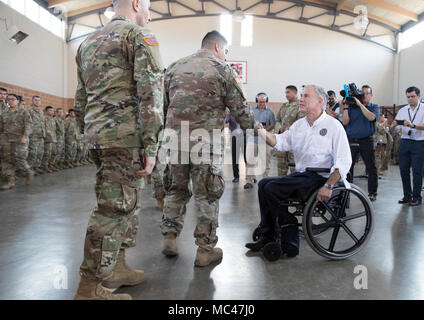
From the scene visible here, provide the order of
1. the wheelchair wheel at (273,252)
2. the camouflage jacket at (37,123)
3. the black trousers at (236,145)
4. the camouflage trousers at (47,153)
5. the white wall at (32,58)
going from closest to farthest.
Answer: the wheelchair wheel at (273,252) < the black trousers at (236,145) < the camouflage jacket at (37,123) < the camouflage trousers at (47,153) < the white wall at (32,58)

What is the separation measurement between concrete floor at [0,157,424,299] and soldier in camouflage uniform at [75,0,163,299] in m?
0.35

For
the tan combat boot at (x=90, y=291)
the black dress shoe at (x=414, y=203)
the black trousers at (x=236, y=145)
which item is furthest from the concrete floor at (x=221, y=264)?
the black trousers at (x=236, y=145)

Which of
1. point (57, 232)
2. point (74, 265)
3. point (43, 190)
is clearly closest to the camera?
point (74, 265)

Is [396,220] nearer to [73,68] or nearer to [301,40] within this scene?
[301,40]

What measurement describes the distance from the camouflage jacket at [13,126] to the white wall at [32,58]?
4.82 meters

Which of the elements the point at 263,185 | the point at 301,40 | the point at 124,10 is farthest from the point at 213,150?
the point at 301,40

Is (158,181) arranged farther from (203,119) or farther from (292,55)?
(292,55)

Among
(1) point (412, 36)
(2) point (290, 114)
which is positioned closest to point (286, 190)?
(2) point (290, 114)

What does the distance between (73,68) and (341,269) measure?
45.8 ft

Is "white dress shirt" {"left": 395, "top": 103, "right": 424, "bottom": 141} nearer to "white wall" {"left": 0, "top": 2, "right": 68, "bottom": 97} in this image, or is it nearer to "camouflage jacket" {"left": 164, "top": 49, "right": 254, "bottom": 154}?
"camouflage jacket" {"left": 164, "top": 49, "right": 254, "bottom": 154}

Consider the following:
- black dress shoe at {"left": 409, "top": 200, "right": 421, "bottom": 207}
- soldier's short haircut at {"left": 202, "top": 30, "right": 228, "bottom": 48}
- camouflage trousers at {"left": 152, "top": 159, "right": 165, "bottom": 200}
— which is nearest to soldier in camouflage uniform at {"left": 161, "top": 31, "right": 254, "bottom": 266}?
soldier's short haircut at {"left": 202, "top": 30, "right": 228, "bottom": 48}

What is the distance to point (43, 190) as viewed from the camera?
4727mm

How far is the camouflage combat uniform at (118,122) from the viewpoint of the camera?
1439mm

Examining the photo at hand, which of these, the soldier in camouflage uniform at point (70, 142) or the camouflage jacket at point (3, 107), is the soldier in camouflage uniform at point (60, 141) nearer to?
the soldier in camouflage uniform at point (70, 142)
